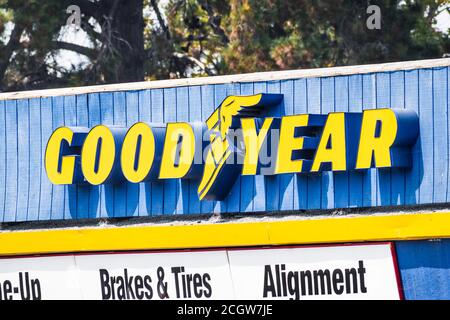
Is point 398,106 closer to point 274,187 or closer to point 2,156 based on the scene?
point 274,187

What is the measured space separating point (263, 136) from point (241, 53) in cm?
1631

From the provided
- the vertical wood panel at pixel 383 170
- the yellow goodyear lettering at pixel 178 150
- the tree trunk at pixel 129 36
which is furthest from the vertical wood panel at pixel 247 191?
the tree trunk at pixel 129 36

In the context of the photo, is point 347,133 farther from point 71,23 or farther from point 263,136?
point 71,23

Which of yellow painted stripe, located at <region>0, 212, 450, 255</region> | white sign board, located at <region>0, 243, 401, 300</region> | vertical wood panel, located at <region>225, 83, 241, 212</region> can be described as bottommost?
white sign board, located at <region>0, 243, 401, 300</region>

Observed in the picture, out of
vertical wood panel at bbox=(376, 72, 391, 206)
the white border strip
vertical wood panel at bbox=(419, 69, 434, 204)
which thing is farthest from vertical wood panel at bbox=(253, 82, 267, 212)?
vertical wood panel at bbox=(419, 69, 434, 204)

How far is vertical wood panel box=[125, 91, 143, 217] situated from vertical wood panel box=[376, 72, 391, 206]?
10.0 ft

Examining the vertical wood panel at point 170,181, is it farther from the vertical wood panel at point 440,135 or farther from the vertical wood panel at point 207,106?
the vertical wood panel at point 440,135

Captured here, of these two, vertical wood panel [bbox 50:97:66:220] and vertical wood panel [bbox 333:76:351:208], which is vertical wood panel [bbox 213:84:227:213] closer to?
vertical wood panel [bbox 333:76:351:208]

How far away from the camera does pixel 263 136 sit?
12805 millimetres

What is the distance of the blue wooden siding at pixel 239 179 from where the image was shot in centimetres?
1202

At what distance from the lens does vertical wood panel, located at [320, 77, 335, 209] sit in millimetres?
12594

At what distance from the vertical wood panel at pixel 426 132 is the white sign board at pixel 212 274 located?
0.68 meters
